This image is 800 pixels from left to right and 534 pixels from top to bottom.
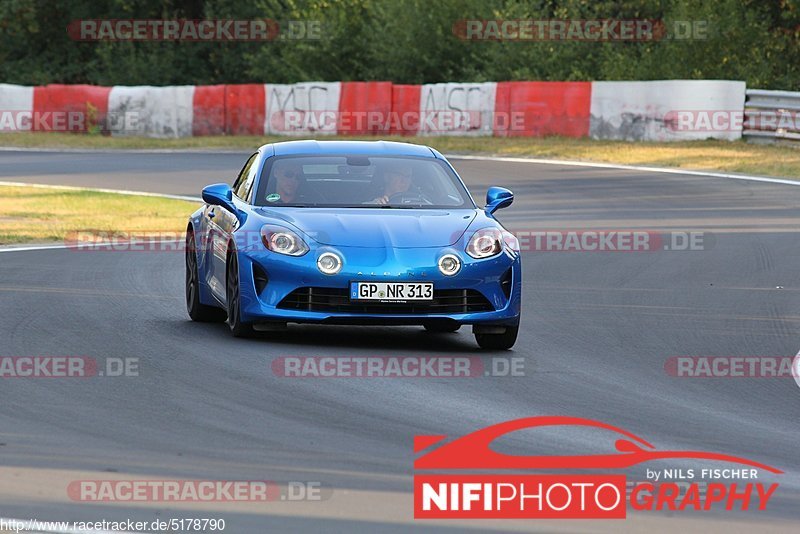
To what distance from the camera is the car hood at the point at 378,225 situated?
432 inches

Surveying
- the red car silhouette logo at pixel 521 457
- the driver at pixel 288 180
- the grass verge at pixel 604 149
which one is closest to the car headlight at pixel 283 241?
the driver at pixel 288 180

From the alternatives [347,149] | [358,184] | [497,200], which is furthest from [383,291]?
[347,149]

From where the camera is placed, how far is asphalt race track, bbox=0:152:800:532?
692cm

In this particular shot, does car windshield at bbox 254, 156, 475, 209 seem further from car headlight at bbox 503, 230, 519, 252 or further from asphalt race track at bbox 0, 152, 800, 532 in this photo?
asphalt race track at bbox 0, 152, 800, 532

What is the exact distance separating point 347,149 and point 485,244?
1.77m

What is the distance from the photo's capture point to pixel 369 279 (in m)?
10.8

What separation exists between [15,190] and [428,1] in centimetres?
2523

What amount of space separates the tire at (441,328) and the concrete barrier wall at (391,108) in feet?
72.3

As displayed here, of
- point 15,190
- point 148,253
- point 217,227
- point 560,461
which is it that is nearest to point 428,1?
point 15,190

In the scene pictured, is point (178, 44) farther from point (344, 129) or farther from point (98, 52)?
point (344, 129)

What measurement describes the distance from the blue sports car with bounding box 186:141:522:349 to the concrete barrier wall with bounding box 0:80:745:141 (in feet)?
72.6

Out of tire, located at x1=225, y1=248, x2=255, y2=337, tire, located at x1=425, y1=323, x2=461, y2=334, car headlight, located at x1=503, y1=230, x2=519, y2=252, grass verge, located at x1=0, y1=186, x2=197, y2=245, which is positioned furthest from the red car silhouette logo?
grass verge, located at x1=0, y1=186, x2=197, y2=245

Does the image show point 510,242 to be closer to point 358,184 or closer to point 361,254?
point 361,254

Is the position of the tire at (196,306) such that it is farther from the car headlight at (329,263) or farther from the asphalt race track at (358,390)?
the car headlight at (329,263)
